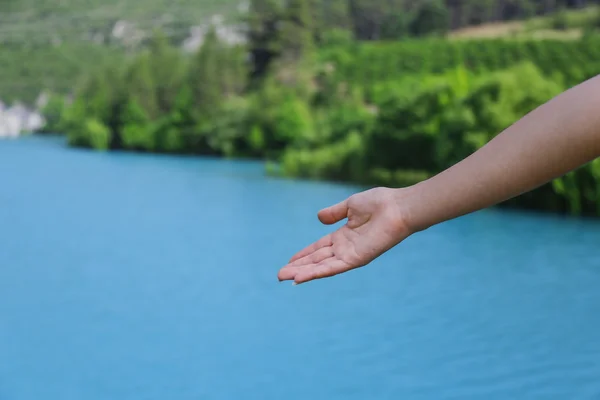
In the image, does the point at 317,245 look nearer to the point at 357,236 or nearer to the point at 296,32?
the point at 357,236

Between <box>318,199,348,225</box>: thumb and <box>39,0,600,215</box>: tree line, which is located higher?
<box>39,0,600,215</box>: tree line

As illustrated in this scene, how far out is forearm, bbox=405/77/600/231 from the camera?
1114 millimetres

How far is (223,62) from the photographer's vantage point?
37.7 meters

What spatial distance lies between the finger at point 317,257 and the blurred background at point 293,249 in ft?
17.0

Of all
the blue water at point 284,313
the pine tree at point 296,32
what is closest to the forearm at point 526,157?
the blue water at point 284,313

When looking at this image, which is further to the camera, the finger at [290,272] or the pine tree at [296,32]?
the pine tree at [296,32]

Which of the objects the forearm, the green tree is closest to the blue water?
the forearm

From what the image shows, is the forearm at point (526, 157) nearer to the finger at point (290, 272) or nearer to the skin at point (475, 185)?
the skin at point (475, 185)

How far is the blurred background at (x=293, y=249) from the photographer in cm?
739

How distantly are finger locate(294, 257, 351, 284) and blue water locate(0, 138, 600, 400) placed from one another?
207 inches

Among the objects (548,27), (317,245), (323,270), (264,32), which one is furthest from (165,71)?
(323,270)

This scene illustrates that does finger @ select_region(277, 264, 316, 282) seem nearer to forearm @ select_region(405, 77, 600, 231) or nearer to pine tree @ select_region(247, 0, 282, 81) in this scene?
forearm @ select_region(405, 77, 600, 231)

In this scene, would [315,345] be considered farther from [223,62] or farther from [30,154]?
[30,154]

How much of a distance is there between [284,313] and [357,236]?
7.81 meters
